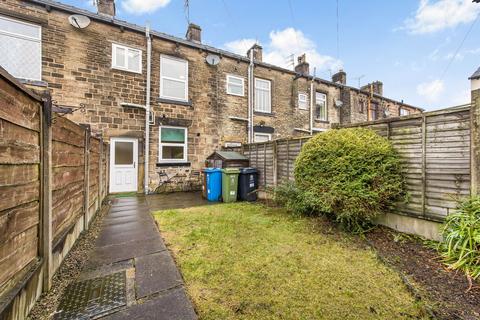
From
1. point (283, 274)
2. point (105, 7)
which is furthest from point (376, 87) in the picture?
point (283, 274)

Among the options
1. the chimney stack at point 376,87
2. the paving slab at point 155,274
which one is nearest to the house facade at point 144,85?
the paving slab at point 155,274

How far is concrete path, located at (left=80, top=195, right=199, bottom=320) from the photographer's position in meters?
1.86

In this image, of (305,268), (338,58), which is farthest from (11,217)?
(338,58)

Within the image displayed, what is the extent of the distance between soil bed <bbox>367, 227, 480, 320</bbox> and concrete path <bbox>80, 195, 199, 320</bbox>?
90.0 inches

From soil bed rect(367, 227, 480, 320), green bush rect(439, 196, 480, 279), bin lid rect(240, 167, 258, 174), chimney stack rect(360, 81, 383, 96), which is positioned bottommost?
soil bed rect(367, 227, 480, 320)

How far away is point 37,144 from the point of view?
190 cm

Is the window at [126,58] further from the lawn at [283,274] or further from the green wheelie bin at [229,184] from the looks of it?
the lawn at [283,274]

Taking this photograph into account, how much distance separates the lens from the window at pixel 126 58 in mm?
7625

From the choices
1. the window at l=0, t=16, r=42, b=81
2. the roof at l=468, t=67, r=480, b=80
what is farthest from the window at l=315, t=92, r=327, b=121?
the window at l=0, t=16, r=42, b=81

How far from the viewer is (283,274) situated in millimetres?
2436

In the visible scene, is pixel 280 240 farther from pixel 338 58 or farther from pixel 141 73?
pixel 338 58

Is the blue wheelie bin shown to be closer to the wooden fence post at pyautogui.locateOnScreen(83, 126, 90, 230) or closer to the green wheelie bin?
the green wheelie bin

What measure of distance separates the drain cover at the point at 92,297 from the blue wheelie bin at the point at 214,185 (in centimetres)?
450

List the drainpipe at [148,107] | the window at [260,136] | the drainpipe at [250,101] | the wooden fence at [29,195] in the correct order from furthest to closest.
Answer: the window at [260,136], the drainpipe at [250,101], the drainpipe at [148,107], the wooden fence at [29,195]
